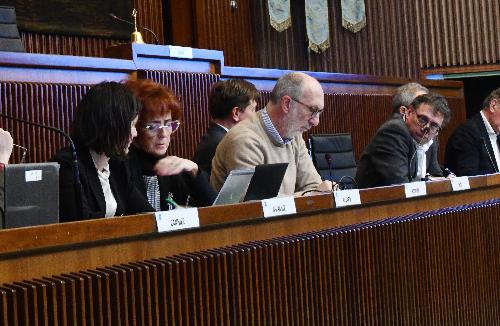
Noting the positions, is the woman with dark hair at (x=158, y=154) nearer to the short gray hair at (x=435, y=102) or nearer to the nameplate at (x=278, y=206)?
the nameplate at (x=278, y=206)

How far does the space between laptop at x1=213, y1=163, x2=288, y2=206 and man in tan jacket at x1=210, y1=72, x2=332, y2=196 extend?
873 millimetres

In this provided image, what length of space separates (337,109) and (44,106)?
9.58 feet

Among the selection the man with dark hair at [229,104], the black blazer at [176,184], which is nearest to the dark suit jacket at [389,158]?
the man with dark hair at [229,104]

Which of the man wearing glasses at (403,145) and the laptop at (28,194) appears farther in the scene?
the man wearing glasses at (403,145)

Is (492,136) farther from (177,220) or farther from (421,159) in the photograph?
(177,220)

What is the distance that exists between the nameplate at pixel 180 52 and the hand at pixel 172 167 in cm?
184

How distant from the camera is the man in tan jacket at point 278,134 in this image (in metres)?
4.14

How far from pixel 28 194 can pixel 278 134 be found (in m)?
2.07

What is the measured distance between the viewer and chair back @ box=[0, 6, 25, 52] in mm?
5344

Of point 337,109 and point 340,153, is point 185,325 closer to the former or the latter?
point 340,153

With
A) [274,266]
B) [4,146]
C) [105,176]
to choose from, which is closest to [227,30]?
[105,176]

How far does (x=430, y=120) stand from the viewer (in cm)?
511

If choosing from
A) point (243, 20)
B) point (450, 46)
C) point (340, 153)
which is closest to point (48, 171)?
point (340, 153)

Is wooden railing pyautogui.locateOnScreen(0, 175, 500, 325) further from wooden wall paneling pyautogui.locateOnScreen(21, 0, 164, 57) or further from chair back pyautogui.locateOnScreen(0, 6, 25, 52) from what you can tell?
wooden wall paneling pyautogui.locateOnScreen(21, 0, 164, 57)
